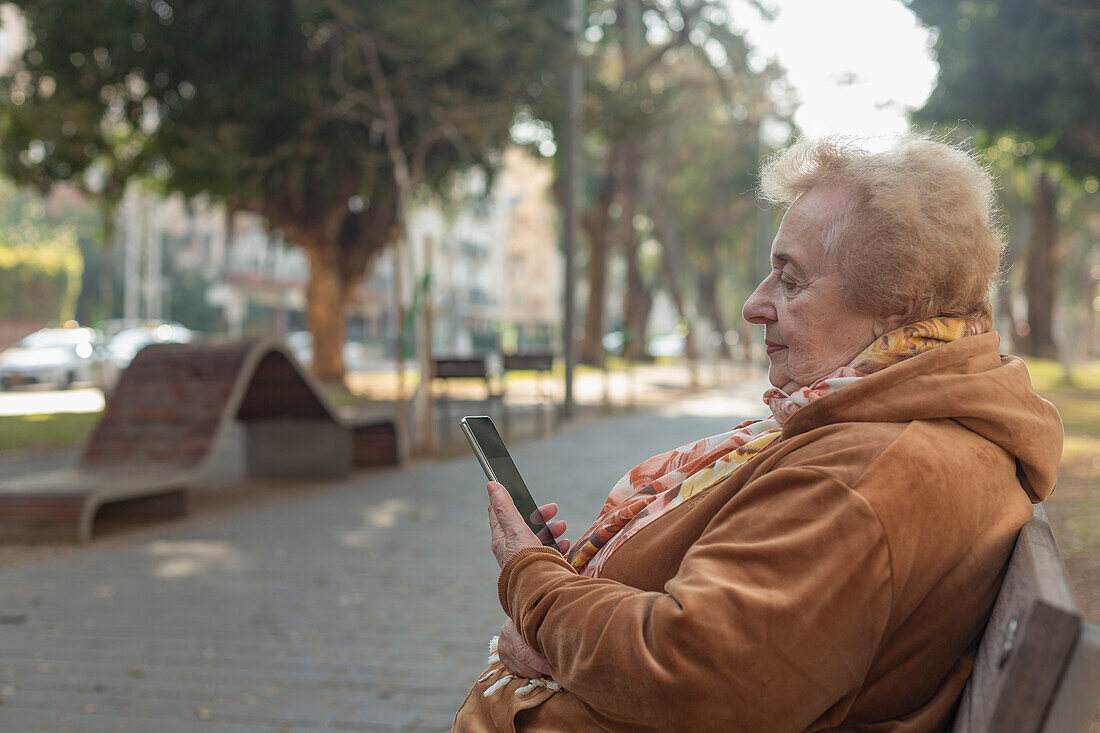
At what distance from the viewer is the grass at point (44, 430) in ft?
44.7

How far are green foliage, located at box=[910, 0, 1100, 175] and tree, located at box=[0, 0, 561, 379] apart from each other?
572 centimetres

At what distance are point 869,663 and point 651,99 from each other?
17.2 meters

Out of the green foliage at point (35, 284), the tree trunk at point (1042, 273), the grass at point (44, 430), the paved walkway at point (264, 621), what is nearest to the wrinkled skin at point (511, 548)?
the paved walkway at point (264, 621)

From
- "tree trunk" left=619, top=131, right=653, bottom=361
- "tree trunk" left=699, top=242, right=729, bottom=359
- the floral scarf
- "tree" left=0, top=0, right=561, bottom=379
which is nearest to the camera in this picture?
the floral scarf

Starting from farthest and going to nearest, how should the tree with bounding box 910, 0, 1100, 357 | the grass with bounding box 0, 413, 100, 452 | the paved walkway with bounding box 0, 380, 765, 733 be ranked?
the grass with bounding box 0, 413, 100, 452 → the tree with bounding box 910, 0, 1100, 357 → the paved walkway with bounding box 0, 380, 765, 733

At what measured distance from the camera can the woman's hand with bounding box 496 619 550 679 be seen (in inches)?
73.4

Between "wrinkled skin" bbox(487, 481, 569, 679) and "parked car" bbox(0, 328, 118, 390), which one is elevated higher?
"wrinkled skin" bbox(487, 481, 569, 679)

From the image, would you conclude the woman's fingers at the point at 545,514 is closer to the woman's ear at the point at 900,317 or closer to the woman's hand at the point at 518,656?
the woman's hand at the point at 518,656

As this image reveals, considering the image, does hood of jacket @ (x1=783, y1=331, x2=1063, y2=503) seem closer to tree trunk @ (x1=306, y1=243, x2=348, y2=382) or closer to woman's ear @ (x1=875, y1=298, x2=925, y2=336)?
woman's ear @ (x1=875, y1=298, x2=925, y2=336)

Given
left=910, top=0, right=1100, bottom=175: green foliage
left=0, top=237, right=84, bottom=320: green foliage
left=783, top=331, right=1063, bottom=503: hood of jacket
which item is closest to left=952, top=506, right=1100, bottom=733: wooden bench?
left=783, top=331, right=1063, bottom=503: hood of jacket

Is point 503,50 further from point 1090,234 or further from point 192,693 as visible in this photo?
point 1090,234

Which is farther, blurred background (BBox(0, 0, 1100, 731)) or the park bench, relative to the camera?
the park bench

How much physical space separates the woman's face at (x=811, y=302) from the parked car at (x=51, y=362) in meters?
25.0

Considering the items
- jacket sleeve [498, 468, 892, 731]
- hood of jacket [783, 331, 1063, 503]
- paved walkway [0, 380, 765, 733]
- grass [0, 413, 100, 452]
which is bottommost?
grass [0, 413, 100, 452]
